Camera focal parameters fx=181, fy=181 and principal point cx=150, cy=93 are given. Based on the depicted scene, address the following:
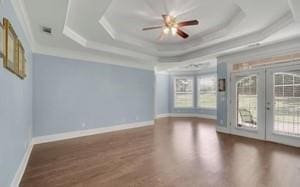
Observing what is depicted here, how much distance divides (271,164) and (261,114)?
2193 mm

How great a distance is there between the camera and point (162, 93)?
10.6 metres

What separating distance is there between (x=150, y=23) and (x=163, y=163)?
10.2 ft

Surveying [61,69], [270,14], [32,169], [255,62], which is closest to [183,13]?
Result: [270,14]

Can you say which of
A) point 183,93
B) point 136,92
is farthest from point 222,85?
point 183,93

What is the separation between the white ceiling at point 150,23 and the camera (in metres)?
3.06

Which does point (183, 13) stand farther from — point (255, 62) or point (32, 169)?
point (32, 169)

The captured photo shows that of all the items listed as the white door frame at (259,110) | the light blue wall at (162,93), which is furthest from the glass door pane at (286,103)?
the light blue wall at (162,93)

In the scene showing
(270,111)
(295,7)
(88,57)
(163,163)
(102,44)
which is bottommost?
(163,163)

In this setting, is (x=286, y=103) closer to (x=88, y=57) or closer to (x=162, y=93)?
(x=88, y=57)

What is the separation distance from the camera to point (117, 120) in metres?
6.71

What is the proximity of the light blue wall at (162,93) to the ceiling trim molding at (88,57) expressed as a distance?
8.70ft

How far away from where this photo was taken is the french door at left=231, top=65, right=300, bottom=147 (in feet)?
15.1

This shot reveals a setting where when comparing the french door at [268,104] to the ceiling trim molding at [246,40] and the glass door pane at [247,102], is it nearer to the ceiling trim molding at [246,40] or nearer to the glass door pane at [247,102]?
the glass door pane at [247,102]

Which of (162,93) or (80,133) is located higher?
(162,93)
